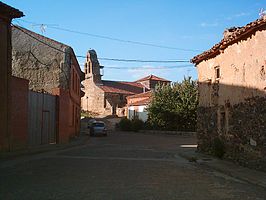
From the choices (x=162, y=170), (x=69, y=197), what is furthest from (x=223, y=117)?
(x=69, y=197)

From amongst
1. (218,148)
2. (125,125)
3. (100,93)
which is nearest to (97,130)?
(125,125)

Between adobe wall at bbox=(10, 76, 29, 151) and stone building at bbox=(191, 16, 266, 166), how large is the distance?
864 centimetres

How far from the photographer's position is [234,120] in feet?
50.0

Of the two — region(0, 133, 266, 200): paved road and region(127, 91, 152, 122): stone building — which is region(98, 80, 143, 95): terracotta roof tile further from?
region(0, 133, 266, 200): paved road

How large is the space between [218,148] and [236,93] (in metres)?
3.03

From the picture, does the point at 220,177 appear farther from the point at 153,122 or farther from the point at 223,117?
the point at 153,122

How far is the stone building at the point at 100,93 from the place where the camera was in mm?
74938

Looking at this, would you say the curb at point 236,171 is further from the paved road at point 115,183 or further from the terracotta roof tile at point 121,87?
the terracotta roof tile at point 121,87

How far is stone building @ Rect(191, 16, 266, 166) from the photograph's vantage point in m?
12.8

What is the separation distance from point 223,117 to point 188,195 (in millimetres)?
8647

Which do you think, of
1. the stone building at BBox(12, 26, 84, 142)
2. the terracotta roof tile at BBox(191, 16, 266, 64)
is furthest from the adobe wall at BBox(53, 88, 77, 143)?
the terracotta roof tile at BBox(191, 16, 266, 64)

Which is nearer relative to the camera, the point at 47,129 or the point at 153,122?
the point at 47,129

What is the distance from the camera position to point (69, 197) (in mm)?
8148

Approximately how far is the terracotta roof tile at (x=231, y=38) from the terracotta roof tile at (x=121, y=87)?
57978 millimetres
